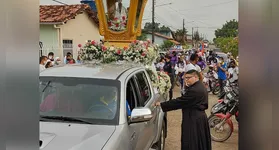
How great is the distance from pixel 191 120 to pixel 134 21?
141 inches

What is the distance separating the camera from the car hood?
2822 mm

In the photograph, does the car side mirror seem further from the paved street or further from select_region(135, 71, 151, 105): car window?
the paved street

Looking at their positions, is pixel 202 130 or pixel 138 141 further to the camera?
pixel 202 130

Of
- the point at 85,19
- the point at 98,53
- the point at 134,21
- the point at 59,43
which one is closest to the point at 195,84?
the point at 98,53

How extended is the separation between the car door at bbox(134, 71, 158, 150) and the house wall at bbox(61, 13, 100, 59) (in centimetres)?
1329

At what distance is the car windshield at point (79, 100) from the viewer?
138 inches

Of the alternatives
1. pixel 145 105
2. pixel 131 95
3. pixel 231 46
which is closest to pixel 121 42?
pixel 145 105

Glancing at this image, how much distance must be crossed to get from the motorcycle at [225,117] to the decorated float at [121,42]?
44.4 inches

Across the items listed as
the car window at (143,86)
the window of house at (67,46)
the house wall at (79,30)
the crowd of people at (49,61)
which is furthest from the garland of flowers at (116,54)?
the house wall at (79,30)

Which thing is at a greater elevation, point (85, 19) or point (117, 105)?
point (85, 19)

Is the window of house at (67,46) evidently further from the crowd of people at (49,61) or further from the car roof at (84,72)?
the car roof at (84,72)
